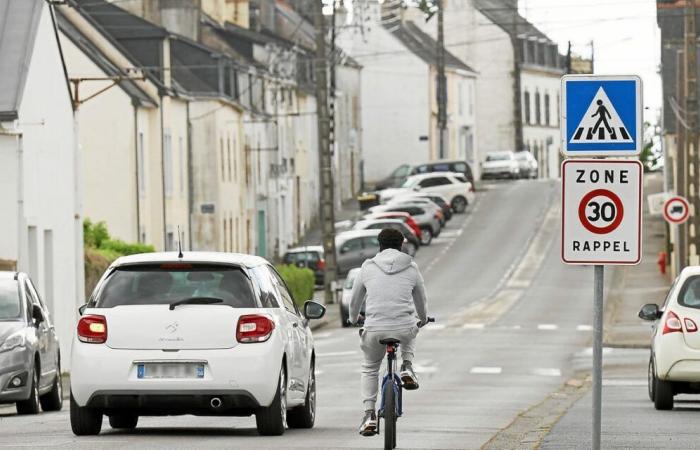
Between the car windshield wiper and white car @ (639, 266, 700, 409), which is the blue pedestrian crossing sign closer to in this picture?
the car windshield wiper

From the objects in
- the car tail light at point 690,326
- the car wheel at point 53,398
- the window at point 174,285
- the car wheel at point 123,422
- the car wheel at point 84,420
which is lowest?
the car wheel at point 53,398

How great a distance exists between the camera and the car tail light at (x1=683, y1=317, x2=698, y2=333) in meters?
20.5

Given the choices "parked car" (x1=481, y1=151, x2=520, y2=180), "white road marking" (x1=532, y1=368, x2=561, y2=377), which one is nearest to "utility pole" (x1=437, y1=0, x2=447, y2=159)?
"parked car" (x1=481, y1=151, x2=520, y2=180)

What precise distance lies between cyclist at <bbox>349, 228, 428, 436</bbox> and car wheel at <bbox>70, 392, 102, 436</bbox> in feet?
8.27

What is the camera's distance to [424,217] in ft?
254

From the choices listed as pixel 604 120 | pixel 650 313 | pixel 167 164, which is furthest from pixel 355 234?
pixel 604 120

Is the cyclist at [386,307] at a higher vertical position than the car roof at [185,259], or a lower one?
lower

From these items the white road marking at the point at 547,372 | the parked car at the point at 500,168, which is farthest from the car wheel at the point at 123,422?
the parked car at the point at 500,168

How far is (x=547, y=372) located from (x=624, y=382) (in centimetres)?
437

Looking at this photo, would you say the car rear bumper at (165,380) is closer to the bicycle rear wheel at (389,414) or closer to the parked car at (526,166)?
the bicycle rear wheel at (389,414)

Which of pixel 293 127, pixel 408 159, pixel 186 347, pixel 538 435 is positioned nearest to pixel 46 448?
pixel 186 347

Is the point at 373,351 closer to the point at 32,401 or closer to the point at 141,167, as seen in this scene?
the point at 32,401

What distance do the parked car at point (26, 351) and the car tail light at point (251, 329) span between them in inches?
217

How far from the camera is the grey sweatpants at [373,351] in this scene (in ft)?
47.7
